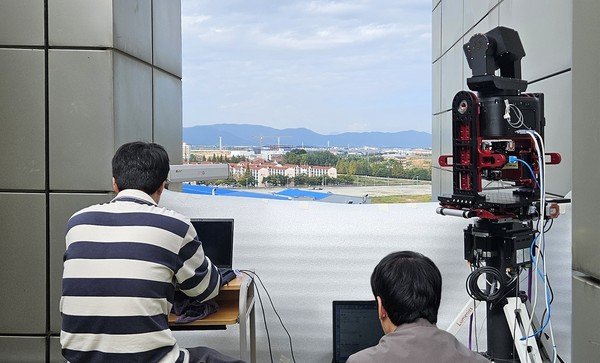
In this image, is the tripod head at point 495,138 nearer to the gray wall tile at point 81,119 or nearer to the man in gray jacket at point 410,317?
A: the man in gray jacket at point 410,317

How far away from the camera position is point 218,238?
3.07 m

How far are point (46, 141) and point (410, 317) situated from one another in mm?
2566

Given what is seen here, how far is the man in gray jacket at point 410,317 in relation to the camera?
4.81 feet

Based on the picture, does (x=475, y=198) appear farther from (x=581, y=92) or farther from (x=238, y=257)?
(x=238, y=257)

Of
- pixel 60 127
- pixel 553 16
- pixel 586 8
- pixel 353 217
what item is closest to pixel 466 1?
pixel 553 16

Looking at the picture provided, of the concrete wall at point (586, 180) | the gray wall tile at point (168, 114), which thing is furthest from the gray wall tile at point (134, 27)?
the concrete wall at point (586, 180)

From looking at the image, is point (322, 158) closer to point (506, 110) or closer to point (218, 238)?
point (218, 238)

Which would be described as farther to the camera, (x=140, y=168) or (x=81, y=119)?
(x=81, y=119)

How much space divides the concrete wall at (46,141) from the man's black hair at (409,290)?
226 cm

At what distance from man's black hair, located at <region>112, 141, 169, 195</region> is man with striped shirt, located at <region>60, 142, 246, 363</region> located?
88 mm

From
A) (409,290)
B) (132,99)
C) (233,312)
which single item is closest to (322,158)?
(132,99)

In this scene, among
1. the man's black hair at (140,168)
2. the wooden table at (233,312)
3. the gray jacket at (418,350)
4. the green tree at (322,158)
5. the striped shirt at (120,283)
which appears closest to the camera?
the gray jacket at (418,350)

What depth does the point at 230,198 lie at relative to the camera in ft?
12.0

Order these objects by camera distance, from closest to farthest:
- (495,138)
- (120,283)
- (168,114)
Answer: (120,283), (495,138), (168,114)
